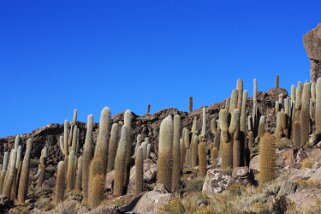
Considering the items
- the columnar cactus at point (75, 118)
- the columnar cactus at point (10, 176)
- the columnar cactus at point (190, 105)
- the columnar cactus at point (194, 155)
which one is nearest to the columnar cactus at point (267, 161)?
the columnar cactus at point (194, 155)

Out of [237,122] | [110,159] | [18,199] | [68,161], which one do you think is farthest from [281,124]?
[18,199]

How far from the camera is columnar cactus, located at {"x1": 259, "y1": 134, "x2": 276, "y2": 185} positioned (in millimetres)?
13477

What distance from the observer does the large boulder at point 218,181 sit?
41.7 feet

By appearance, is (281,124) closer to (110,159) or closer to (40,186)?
(110,159)

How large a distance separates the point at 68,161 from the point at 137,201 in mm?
12252

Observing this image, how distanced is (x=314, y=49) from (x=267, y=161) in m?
23.7

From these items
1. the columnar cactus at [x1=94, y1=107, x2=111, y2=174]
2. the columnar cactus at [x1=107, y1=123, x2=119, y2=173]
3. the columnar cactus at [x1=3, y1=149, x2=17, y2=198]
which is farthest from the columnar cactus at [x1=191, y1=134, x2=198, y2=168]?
the columnar cactus at [x1=3, y1=149, x2=17, y2=198]

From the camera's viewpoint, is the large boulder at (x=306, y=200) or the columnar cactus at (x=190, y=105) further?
the columnar cactus at (x=190, y=105)

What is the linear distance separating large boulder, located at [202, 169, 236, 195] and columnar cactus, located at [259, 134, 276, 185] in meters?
0.88

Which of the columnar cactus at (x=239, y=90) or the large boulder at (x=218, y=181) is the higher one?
the columnar cactus at (x=239, y=90)

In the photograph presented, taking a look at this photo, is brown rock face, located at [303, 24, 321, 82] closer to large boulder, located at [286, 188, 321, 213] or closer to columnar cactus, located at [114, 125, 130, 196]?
columnar cactus, located at [114, 125, 130, 196]

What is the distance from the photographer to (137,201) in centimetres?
1131

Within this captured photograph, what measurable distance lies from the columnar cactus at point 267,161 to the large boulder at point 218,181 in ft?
2.89

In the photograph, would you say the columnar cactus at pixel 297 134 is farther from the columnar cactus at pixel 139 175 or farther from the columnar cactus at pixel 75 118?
the columnar cactus at pixel 75 118
